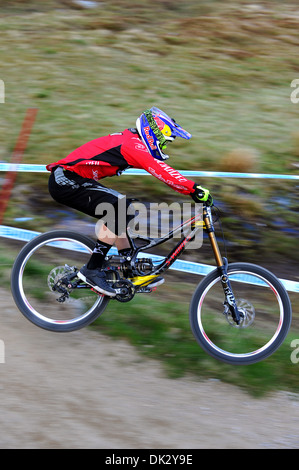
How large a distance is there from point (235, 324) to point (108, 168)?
1.72m

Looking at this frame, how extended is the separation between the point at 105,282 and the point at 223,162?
444 centimetres

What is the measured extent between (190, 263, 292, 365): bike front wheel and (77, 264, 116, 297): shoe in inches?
28.4

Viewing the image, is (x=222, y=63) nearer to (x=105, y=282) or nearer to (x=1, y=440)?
(x=105, y=282)

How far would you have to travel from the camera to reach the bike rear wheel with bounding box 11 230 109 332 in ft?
16.1

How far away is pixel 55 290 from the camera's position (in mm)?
4941

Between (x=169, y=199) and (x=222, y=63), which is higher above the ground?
(x=222, y=63)

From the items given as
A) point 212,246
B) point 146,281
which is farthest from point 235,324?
point 146,281

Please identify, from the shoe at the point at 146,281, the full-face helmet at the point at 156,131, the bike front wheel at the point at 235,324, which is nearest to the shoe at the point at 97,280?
the shoe at the point at 146,281

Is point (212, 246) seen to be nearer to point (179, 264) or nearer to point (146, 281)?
point (146, 281)

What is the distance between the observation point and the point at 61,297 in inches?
195

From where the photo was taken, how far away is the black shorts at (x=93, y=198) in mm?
4746

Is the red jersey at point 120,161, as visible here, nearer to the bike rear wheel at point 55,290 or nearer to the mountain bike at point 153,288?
the mountain bike at point 153,288

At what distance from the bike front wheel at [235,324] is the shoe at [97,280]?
2.37 feet
